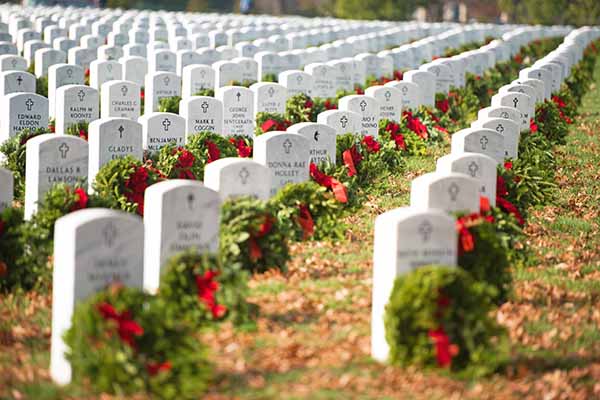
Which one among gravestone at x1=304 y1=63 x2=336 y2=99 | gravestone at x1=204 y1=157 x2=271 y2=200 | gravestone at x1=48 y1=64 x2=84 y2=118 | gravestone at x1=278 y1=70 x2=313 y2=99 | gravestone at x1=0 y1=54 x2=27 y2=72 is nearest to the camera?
gravestone at x1=204 y1=157 x2=271 y2=200

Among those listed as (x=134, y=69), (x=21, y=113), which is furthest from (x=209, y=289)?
(x=134, y=69)

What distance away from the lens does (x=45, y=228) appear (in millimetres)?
10352

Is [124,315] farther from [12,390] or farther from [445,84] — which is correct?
[445,84]

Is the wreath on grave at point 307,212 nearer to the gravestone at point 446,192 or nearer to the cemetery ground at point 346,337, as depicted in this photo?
the cemetery ground at point 346,337

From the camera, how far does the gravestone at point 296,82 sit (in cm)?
1998

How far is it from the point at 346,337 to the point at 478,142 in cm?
452

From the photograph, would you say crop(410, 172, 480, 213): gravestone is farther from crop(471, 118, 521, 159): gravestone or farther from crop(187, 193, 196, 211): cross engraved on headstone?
crop(471, 118, 521, 159): gravestone

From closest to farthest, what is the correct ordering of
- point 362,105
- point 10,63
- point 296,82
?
1. point 362,105
2. point 296,82
3. point 10,63

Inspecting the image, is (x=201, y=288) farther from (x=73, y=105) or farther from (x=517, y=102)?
(x=517, y=102)

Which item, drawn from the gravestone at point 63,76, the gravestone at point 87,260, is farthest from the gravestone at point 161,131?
the gravestone at point 87,260

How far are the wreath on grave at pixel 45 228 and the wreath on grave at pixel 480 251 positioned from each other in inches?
123

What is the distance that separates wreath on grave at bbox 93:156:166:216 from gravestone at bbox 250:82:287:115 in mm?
5561

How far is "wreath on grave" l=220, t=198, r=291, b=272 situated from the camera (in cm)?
1023

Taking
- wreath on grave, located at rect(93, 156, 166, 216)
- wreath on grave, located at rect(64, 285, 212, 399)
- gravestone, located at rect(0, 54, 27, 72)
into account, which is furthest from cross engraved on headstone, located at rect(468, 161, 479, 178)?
gravestone, located at rect(0, 54, 27, 72)
